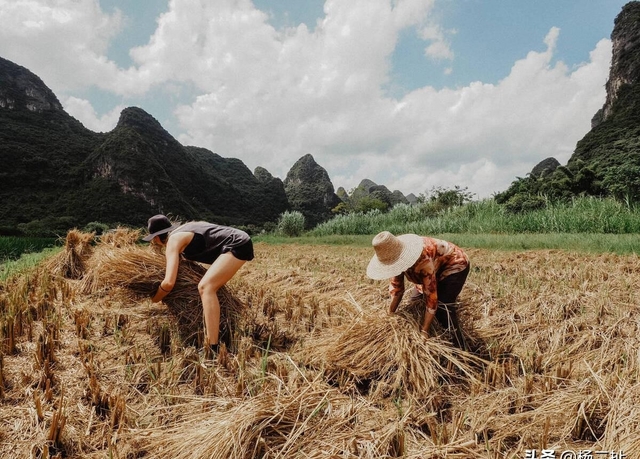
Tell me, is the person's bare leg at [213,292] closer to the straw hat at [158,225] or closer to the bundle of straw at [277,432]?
the straw hat at [158,225]

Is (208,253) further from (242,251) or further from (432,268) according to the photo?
(432,268)

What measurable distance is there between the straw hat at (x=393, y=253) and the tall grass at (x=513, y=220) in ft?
32.3

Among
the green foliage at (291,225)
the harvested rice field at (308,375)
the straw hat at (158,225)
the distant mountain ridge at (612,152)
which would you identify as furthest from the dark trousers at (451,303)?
the green foliage at (291,225)

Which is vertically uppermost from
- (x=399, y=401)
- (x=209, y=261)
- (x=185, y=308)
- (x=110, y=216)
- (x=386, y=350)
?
(x=110, y=216)

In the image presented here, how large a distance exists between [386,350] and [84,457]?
1757mm

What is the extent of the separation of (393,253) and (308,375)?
40.4 inches

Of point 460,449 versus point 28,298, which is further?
point 28,298

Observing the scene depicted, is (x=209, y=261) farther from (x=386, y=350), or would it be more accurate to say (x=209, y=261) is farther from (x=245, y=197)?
(x=245, y=197)

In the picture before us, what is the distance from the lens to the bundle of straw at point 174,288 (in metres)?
3.27

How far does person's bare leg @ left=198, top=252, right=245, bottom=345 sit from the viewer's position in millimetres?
2852

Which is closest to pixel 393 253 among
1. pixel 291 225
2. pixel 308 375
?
pixel 308 375

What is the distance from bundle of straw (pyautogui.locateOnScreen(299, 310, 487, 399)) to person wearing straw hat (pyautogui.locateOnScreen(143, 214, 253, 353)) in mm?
848

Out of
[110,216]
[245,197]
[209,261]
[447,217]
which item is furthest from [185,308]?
[245,197]

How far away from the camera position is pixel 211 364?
255 cm
